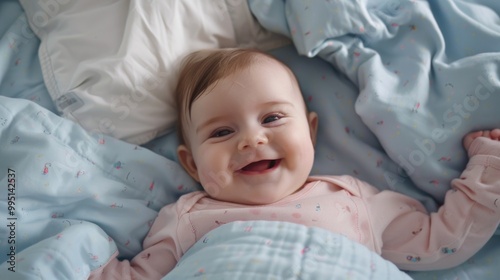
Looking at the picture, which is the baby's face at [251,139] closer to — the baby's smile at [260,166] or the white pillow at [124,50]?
the baby's smile at [260,166]

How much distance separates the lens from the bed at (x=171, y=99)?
42.6 inches

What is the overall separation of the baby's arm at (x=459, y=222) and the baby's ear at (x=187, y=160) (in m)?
0.46

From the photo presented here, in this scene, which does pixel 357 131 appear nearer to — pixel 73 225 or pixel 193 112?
pixel 193 112

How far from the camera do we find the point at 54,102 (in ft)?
3.93

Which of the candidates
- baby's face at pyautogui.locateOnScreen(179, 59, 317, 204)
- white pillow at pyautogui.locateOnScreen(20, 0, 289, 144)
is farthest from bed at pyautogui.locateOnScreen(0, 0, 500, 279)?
baby's face at pyautogui.locateOnScreen(179, 59, 317, 204)

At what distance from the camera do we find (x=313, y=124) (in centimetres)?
127

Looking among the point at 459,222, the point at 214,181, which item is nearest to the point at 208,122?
the point at 214,181

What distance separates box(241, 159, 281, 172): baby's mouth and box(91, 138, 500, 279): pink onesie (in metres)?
0.08

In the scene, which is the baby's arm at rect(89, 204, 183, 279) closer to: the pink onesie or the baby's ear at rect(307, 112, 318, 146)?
the pink onesie

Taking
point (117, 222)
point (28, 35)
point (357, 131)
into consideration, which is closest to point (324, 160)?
point (357, 131)

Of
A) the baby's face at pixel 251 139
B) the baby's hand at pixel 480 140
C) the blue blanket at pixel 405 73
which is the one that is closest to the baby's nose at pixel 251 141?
→ the baby's face at pixel 251 139

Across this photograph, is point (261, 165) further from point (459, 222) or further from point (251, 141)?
point (459, 222)

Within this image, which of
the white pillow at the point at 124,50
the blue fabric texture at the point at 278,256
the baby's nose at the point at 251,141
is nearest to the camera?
the blue fabric texture at the point at 278,256

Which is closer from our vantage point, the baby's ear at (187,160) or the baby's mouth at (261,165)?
the baby's mouth at (261,165)
